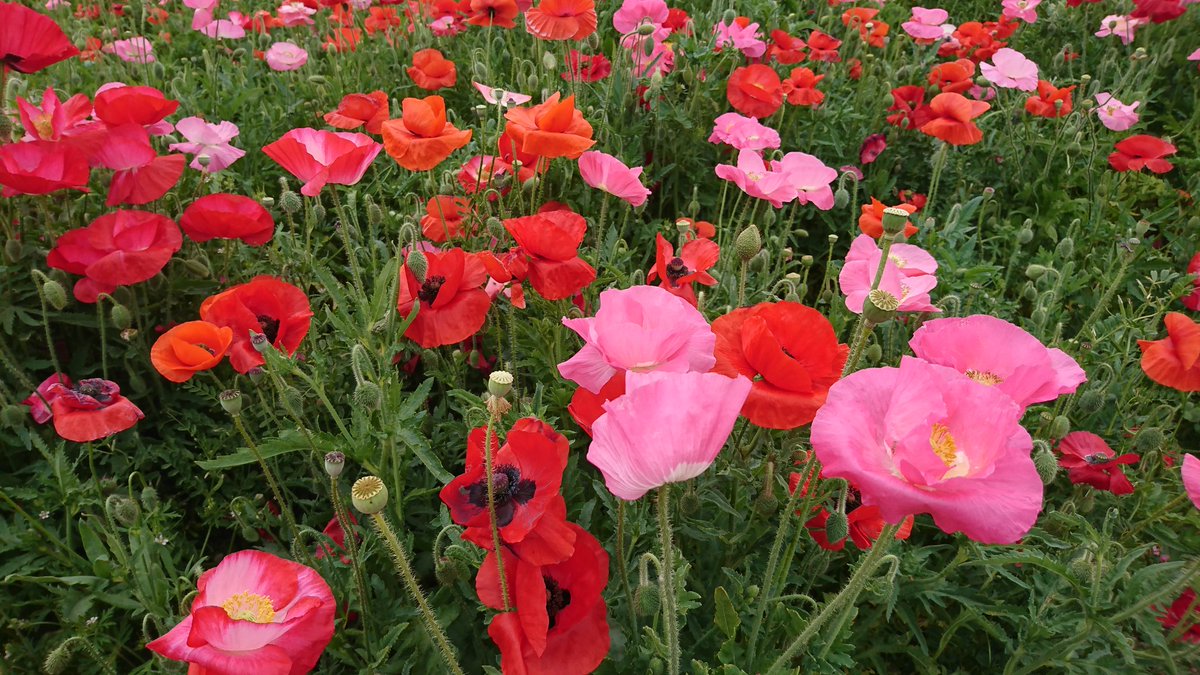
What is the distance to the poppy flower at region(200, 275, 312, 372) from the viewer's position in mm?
1533

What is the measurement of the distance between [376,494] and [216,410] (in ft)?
4.69

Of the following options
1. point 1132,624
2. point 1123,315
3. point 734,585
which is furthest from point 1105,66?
point 734,585

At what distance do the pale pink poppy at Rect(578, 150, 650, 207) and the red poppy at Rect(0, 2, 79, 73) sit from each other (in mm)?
1490

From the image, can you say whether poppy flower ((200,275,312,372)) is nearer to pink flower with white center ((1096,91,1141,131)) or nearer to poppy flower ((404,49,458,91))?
poppy flower ((404,49,458,91))

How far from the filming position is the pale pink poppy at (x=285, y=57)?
326cm

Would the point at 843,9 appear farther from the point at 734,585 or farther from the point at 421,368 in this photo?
the point at 734,585

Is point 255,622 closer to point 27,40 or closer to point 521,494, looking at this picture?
point 521,494

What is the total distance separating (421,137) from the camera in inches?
77.1

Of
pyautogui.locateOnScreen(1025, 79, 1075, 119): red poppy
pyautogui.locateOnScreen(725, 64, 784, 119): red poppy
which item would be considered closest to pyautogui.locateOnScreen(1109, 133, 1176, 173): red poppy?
pyautogui.locateOnScreen(1025, 79, 1075, 119): red poppy

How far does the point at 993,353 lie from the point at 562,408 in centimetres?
103

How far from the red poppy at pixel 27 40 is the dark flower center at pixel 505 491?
1.83 metres

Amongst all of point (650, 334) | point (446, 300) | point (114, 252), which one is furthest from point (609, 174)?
point (114, 252)

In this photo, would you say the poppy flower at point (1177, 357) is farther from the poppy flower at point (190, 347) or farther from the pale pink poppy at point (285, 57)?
the pale pink poppy at point (285, 57)

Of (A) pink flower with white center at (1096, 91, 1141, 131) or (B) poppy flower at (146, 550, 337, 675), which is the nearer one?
(B) poppy flower at (146, 550, 337, 675)
